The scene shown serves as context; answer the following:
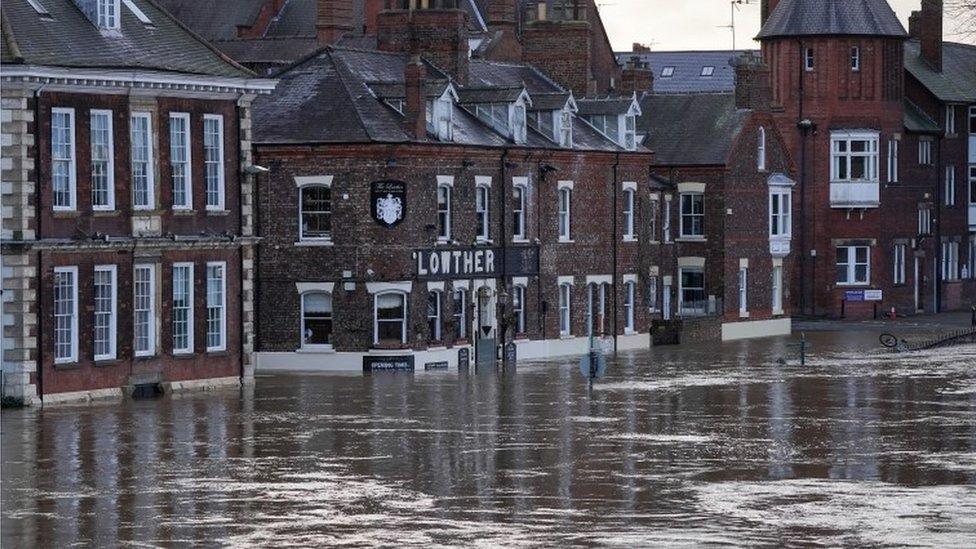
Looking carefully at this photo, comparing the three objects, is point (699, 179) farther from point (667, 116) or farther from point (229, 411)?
point (229, 411)

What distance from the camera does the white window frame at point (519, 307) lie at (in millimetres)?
73750

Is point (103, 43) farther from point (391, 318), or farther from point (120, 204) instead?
point (391, 318)

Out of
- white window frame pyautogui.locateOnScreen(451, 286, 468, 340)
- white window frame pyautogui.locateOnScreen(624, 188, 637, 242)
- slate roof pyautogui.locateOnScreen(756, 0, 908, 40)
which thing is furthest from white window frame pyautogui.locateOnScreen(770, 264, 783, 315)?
white window frame pyautogui.locateOnScreen(451, 286, 468, 340)

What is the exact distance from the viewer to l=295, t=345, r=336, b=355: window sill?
67375mm

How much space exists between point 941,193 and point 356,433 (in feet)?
224

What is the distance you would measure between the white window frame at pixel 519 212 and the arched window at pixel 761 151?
19332mm

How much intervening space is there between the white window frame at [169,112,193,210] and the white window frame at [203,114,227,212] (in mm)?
690

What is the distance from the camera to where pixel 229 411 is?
5291 cm

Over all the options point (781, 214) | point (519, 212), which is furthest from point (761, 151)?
point (519, 212)

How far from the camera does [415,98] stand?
67750 mm

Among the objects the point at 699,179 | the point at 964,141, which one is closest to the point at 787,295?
the point at 699,179

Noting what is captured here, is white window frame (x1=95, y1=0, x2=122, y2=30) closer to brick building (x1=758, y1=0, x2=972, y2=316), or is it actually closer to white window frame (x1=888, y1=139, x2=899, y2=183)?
brick building (x1=758, y1=0, x2=972, y2=316)

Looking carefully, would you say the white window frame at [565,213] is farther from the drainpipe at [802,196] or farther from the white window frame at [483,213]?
the drainpipe at [802,196]

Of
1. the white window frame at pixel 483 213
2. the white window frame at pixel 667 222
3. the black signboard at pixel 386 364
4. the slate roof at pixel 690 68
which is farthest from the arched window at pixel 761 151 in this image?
the slate roof at pixel 690 68
